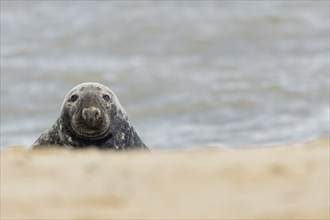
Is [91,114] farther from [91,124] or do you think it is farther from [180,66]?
[180,66]

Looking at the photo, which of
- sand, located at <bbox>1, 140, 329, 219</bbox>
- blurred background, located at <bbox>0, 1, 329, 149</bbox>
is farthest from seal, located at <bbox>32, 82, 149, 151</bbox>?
blurred background, located at <bbox>0, 1, 329, 149</bbox>

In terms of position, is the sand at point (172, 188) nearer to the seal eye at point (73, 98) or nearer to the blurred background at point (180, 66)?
the seal eye at point (73, 98)

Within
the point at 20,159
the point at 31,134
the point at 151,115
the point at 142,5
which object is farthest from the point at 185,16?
the point at 20,159

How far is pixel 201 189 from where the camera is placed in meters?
5.99

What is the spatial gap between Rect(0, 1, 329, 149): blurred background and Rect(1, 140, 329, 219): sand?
10.6 meters

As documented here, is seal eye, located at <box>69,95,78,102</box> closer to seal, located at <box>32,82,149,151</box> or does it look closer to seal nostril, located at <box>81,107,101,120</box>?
seal, located at <box>32,82,149,151</box>

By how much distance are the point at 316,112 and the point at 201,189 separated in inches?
554

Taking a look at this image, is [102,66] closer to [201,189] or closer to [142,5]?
[142,5]

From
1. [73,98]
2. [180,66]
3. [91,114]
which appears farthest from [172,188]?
[180,66]

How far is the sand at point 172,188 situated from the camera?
→ 5.74m

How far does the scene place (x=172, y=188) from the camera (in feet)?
19.6

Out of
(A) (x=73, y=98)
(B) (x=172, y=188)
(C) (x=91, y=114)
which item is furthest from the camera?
(A) (x=73, y=98)

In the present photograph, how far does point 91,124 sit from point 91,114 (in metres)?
0.08

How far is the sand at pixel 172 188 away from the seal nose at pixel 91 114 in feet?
12.3
